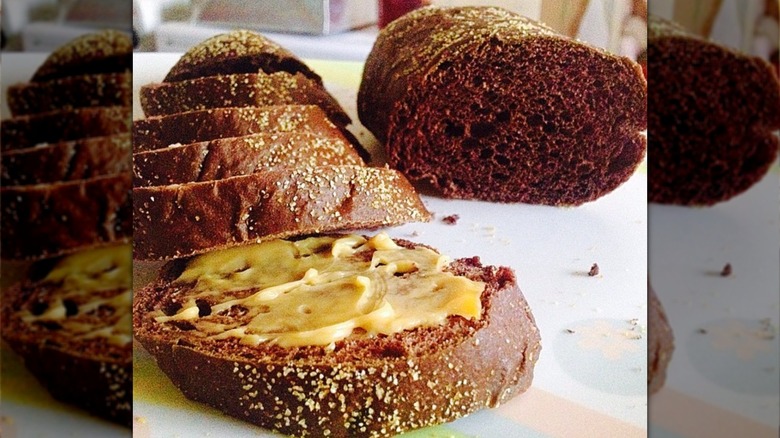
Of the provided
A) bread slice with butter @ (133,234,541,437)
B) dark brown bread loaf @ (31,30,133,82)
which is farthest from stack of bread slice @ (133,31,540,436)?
dark brown bread loaf @ (31,30,133,82)

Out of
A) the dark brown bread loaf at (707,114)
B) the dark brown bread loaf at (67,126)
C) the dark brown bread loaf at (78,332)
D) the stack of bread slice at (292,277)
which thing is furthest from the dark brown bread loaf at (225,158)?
the dark brown bread loaf at (707,114)

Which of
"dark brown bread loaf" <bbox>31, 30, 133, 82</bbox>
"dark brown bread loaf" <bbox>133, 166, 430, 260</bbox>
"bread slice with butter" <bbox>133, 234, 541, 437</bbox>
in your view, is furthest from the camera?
"dark brown bread loaf" <bbox>31, 30, 133, 82</bbox>

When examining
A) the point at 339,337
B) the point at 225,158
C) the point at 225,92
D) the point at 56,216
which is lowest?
the point at 339,337

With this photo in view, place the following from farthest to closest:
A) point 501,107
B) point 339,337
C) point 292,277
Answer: point 501,107
point 292,277
point 339,337

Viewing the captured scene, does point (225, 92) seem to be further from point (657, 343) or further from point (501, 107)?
point (657, 343)

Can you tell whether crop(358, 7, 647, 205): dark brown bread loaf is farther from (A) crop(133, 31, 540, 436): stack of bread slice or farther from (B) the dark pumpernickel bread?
(B) the dark pumpernickel bread

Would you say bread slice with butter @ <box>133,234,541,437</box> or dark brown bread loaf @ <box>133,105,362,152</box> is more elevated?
dark brown bread loaf @ <box>133,105,362,152</box>

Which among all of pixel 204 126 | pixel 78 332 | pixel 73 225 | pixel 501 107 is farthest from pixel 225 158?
pixel 501 107
